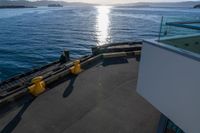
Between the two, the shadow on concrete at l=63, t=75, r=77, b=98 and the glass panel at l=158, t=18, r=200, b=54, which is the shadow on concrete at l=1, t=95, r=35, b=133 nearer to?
the shadow on concrete at l=63, t=75, r=77, b=98

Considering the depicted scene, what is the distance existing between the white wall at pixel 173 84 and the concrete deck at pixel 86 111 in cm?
343

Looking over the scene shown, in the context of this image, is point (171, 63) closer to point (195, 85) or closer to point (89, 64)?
point (195, 85)

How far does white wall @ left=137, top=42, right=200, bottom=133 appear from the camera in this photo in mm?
4016

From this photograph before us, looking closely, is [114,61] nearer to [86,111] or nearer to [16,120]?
[86,111]

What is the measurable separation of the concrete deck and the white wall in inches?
135

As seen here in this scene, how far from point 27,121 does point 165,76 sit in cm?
650

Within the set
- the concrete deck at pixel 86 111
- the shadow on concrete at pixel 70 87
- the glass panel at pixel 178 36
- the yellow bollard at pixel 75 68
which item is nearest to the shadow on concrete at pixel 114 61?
the yellow bollard at pixel 75 68

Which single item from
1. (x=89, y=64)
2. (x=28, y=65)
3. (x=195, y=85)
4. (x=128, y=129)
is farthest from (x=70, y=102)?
(x=28, y=65)

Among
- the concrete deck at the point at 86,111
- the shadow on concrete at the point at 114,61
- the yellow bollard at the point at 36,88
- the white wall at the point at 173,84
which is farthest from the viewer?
the shadow on concrete at the point at 114,61

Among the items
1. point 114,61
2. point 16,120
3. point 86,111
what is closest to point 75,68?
point 114,61

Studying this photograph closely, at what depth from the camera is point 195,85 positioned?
394 centimetres

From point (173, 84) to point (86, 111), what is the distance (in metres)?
5.53

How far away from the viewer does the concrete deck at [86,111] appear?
26.3ft

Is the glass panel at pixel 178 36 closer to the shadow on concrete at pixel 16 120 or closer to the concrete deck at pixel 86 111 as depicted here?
the concrete deck at pixel 86 111
